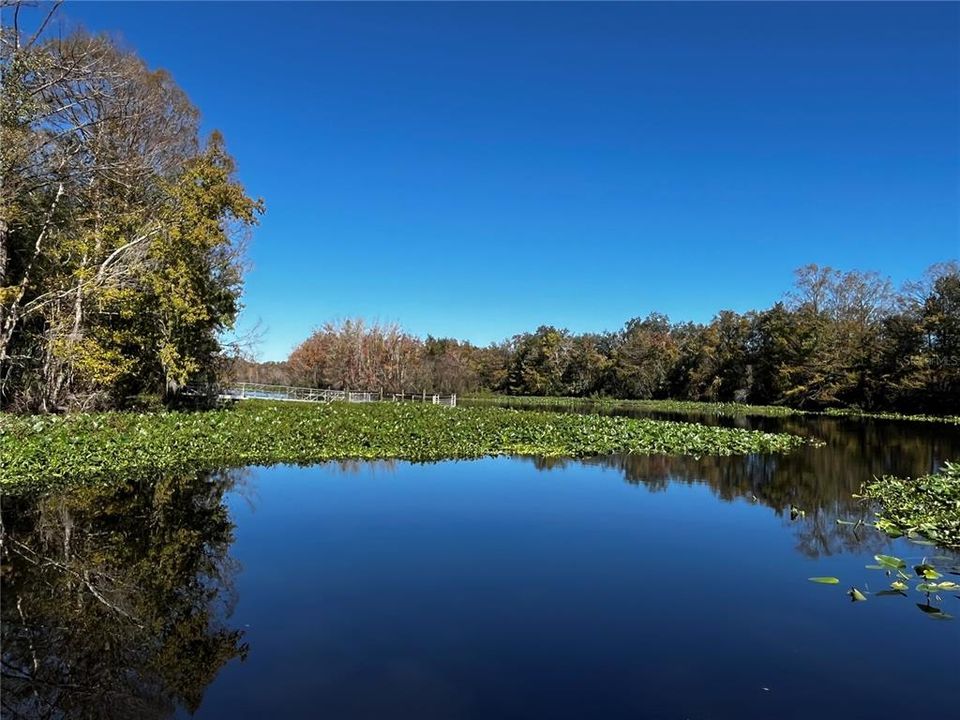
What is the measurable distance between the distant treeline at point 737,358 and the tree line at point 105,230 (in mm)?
15919

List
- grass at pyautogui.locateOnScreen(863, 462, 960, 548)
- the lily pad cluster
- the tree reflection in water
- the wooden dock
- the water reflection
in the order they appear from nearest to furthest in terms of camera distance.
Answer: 1. the water reflection
2. the lily pad cluster
3. grass at pyautogui.locateOnScreen(863, 462, 960, 548)
4. the tree reflection in water
5. the wooden dock

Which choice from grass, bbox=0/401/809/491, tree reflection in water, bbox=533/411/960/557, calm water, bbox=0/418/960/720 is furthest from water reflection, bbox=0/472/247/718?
tree reflection in water, bbox=533/411/960/557

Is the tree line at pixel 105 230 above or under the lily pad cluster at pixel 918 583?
above

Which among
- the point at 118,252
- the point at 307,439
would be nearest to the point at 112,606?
the point at 307,439

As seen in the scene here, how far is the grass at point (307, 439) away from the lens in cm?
1230

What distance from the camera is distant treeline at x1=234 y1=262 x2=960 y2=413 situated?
41.9 meters

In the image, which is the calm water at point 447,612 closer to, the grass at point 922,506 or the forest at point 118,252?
the grass at point 922,506

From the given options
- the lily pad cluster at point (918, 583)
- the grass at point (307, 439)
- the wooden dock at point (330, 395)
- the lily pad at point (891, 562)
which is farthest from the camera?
the wooden dock at point (330, 395)

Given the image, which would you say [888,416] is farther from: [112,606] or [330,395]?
[112,606]

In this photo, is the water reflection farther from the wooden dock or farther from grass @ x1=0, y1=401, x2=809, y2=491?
the wooden dock

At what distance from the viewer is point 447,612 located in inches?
232

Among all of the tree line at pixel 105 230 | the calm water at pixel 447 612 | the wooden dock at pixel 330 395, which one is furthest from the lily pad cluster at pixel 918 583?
the wooden dock at pixel 330 395

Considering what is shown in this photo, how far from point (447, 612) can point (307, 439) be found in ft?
39.9

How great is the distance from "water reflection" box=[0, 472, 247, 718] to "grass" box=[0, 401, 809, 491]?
286 centimetres
